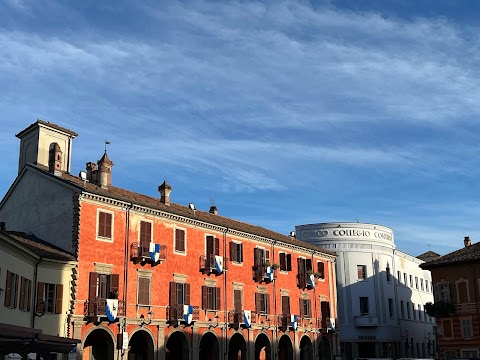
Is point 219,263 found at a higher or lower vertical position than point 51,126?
lower

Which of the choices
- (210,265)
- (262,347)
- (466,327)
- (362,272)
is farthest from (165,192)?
(362,272)

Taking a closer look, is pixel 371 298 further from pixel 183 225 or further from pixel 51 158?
pixel 51 158

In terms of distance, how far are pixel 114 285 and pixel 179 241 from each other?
673 centimetres

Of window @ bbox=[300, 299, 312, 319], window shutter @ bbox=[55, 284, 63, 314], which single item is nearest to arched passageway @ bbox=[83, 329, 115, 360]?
window shutter @ bbox=[55, 284, 63, 314]

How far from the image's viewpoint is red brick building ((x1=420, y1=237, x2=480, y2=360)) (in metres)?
48.8

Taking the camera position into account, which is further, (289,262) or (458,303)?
(289,262)

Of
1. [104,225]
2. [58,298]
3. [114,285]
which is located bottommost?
[58,298]

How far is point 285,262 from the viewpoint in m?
52.1

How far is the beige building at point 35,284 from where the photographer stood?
2909 centimetres

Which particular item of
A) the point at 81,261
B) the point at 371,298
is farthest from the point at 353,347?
the point at 81,261

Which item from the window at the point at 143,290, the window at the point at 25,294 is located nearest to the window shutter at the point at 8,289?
the window at the point at 25,294

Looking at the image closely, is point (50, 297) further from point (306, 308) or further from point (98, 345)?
point (306, 308)

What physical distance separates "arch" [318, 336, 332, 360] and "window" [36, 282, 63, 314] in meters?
28.3

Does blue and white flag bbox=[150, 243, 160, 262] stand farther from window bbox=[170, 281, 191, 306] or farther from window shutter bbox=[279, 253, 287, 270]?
window shutter bbox=[279, 253, 287, 270]
